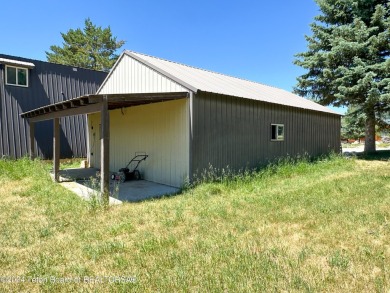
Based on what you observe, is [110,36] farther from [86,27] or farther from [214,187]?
[214,187]

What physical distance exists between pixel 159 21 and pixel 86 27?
56.0ft

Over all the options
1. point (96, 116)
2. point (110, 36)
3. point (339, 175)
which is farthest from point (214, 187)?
point (110, 36)

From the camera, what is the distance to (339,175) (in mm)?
8906

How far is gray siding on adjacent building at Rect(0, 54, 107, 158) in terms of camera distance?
37.5ft

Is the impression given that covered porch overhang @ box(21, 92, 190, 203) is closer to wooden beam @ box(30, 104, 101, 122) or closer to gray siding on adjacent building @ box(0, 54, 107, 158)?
wooden beam @ box(30, 104, 101, 122)

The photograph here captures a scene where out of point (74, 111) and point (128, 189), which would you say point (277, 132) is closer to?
point (128, 189)

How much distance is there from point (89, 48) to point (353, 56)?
27191 mm

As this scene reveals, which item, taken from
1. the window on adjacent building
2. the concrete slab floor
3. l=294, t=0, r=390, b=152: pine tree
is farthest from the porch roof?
l=294, t=0, r=390, b=152: pine tree

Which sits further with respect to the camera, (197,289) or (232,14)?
(232,14)

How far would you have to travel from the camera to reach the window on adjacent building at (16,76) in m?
11.6

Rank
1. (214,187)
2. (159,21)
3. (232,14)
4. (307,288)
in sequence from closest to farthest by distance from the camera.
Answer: (307,288) → (214,187) → (232,14) → (159,21)

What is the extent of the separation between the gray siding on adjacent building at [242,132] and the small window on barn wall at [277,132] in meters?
0.17

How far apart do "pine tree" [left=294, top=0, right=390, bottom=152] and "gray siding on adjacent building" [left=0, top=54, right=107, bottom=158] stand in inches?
504

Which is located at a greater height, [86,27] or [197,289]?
[86,27]
